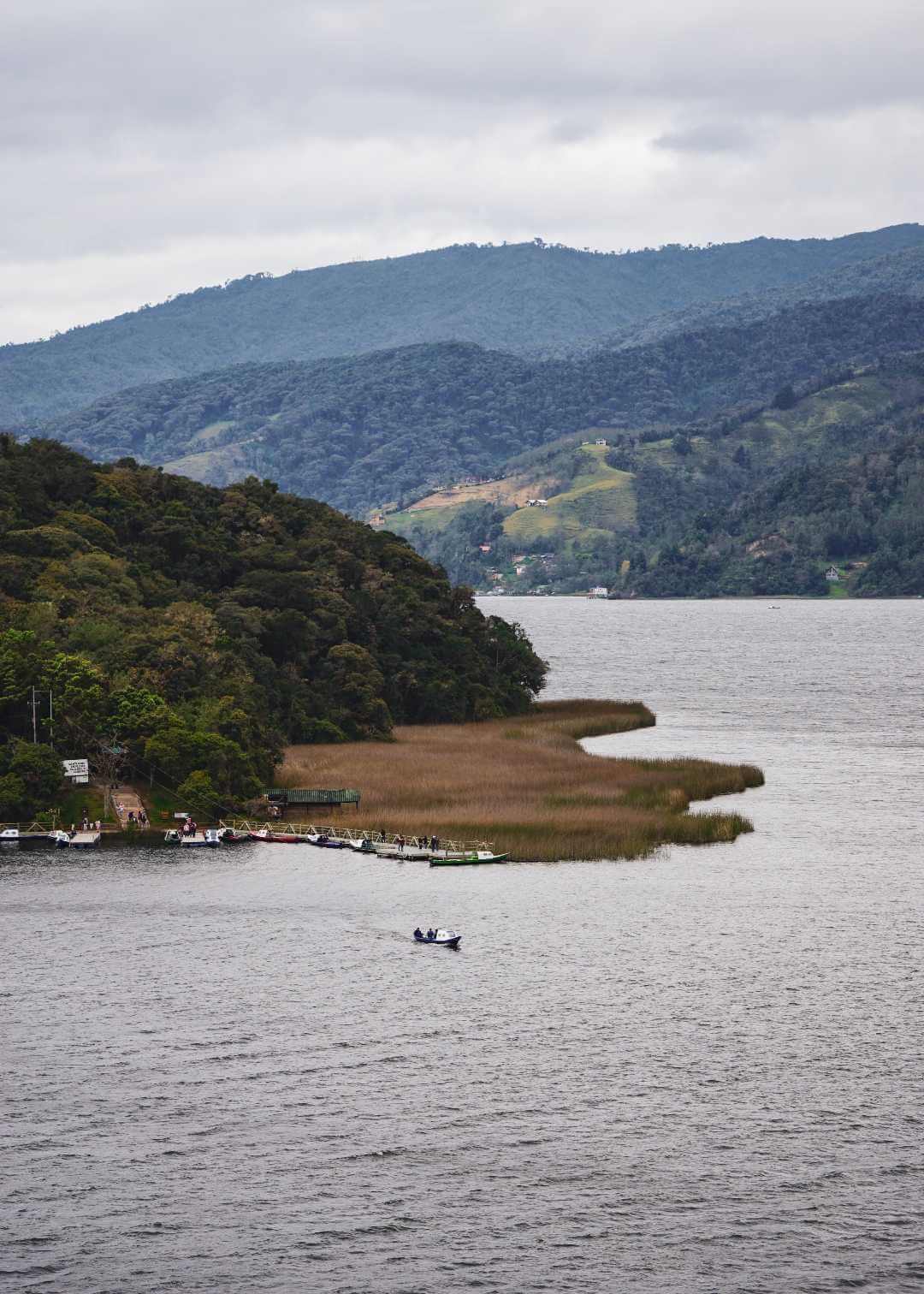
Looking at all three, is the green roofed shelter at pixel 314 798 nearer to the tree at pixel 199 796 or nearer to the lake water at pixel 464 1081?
the tree at pixel 199 796

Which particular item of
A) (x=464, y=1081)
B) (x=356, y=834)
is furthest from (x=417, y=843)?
(x=464, y=1081)

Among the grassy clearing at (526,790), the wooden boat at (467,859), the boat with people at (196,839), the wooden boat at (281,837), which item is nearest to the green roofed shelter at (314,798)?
the grassy clearing at (526,790)

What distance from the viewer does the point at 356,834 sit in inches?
4961

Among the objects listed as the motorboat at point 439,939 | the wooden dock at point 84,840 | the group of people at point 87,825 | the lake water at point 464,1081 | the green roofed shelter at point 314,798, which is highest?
the green roofed shelter at point 314,798

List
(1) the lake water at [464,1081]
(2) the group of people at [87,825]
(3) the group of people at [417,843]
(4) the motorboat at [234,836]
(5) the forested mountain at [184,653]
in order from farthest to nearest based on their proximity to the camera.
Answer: (5) the forested mountain at [184,653]
(2) the group of people at [87,825]
(4) the motorboat at [234,836]
(3) the group of people at [417,843]
(1) the lake water at [464,1081]

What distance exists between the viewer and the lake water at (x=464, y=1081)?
55.5 meters

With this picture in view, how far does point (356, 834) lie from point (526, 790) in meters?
18.1

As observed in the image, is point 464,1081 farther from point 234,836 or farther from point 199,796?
point 199,796

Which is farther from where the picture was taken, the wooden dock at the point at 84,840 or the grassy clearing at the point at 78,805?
the grassy clearing at the point at 78,805

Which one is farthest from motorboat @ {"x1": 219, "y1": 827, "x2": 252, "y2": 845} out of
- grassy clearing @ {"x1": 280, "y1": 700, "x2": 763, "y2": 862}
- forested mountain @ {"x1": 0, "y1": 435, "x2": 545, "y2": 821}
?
grassy clearing @ {"x1": 280, "y1": 700, "x2": 763, "y2": 862}

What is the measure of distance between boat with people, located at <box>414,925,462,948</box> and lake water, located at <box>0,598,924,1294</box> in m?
1.02

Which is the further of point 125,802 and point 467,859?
point 125,802

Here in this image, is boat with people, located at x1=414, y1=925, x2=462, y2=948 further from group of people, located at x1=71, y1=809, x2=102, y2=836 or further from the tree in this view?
group of people, located at x1=71, y1=809, x2=102, y2=836

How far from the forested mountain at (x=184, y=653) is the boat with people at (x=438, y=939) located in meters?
42.8
